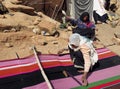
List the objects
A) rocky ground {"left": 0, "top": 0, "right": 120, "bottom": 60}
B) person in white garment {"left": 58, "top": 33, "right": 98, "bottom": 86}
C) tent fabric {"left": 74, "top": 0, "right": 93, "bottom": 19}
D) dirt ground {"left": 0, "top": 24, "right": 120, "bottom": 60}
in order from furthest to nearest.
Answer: tent fabric {"left": 74, "top": 0, "right": 93, "bottom": 19} < rocky ground {"left": 0, "top": 0, "right": 120, "bottom": 60} < dirt ground {"left": 0, "top": 24, "right": 120, "bottom": 60} < person in white garment {"left": 58, "top": 33, "right": 98, "bottom": 86}

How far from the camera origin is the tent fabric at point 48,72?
446 centimetres

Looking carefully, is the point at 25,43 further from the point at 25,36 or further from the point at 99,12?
the point at 99,12

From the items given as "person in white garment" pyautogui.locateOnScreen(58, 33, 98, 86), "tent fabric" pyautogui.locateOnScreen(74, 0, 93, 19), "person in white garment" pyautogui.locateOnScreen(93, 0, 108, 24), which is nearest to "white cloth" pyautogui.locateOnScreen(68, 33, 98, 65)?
"person in white garment" pyautogui.locateOnScreen(58, 33, 98, 86)

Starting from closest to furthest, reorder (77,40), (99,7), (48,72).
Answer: (48,72), (77,40), (99,7)

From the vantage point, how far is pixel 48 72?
4887 millimetres

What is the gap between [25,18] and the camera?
8289 mm

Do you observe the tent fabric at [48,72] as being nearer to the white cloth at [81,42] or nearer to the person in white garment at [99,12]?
the white cloth at [81,42]

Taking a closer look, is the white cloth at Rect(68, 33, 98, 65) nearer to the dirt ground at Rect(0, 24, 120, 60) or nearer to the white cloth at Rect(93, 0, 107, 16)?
the dirt ground at Rect(0, 24, 120, 60)

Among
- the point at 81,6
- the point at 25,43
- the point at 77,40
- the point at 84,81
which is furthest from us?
the point at 81,6

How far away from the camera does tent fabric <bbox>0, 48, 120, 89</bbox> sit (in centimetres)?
446

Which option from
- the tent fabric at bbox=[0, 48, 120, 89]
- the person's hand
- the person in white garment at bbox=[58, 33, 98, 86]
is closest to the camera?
the tent fabric at bbox=[0, 48, 120, 89]

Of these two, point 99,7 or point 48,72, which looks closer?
point 48,72

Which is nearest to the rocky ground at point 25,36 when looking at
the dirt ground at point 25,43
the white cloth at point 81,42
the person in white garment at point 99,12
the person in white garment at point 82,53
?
the dirt ground at point 25,43

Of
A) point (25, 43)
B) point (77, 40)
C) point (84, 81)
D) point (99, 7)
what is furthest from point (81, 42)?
point (99, 7)
